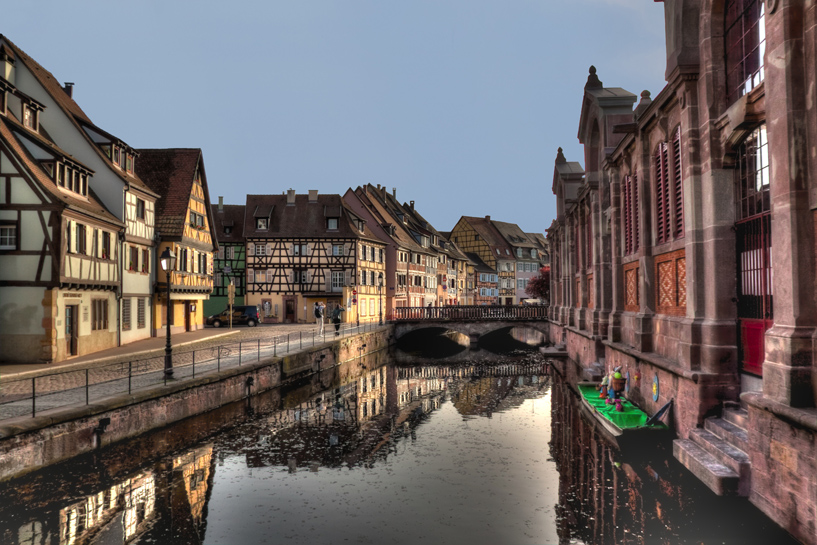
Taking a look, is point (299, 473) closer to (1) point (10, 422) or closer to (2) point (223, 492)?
(2) point (223, 492)

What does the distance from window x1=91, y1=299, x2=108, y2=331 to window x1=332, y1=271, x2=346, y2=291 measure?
27328 millimetres

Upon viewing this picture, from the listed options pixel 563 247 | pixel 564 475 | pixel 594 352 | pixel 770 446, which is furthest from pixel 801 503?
pixel 563 247

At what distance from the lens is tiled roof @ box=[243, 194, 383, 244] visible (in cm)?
5444

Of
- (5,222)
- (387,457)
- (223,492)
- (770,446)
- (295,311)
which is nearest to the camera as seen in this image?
(770,446)

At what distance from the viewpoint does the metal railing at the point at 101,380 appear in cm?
1417

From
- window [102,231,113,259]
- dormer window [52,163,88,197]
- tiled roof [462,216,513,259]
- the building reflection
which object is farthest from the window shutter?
tiled roof [462,216,513,259]

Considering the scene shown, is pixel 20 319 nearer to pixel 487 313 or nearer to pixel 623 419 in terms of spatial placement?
pixel 623 419

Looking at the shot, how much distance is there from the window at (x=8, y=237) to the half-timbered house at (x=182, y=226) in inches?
447

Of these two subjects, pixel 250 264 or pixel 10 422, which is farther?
pixel 250 264

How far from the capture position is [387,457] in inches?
589

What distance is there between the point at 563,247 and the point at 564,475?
27.3 metres

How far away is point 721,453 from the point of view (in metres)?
10.4

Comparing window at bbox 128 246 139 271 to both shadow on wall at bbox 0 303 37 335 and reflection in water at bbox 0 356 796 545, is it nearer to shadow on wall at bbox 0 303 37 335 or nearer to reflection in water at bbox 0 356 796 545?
shadow on wall at bbox 0 303 37 335

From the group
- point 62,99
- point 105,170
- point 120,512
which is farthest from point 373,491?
point 62,99
